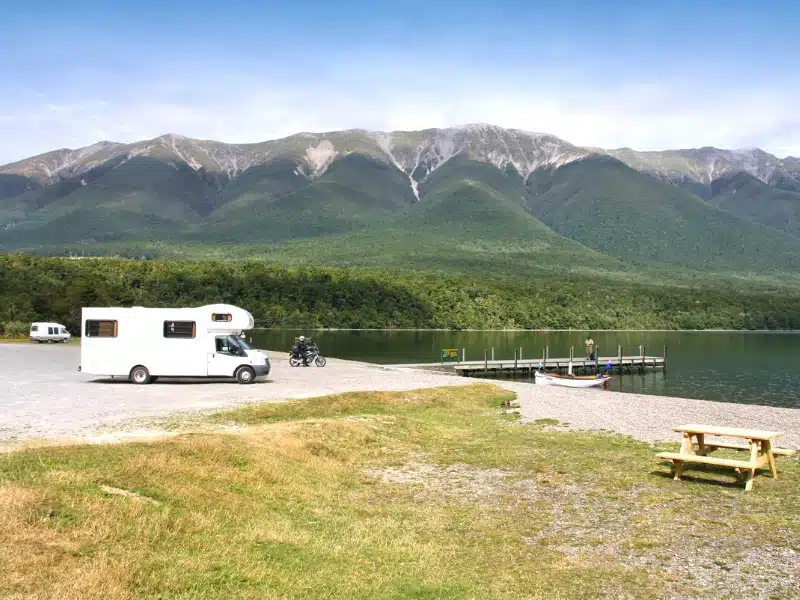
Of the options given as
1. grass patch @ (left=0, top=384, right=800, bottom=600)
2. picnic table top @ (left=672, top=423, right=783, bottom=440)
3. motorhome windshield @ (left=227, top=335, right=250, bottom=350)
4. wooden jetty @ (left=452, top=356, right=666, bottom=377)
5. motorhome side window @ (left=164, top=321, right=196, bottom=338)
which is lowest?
wooden jetty @ (left=452, top=356, right=666, bottom=377)

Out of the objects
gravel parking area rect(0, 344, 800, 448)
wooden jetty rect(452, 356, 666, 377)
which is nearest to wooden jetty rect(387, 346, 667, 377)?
wooden jetty rect(452, 356, 666, 377)

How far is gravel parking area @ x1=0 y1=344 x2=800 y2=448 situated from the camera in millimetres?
20781

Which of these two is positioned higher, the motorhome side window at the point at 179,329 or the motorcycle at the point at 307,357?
the motorhome side window at the point at 179,329

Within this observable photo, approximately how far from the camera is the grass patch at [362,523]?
8.44 metres

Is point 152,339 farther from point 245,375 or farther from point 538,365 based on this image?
point 538,365

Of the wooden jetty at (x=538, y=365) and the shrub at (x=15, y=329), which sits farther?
the shrub at (x=15, y=329)

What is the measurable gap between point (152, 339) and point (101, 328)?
229cm

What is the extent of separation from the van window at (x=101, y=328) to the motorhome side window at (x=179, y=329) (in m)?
2.26

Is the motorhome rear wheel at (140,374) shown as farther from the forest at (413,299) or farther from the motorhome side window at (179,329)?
the forest at (413,299)

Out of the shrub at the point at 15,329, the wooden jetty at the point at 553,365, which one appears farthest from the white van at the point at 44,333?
the wooden jetty at the point at 553,365

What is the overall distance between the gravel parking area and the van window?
2.19 meters

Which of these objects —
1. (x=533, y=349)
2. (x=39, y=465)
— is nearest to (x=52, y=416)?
(x=39, y=465)

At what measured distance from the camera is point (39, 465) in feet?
38.2

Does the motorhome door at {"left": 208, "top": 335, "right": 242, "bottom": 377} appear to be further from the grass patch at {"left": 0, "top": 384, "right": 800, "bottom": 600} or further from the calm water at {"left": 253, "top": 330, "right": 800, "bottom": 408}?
the calm water at {"left": 253, "top": 330, "right": 800, "bottom": 408}
